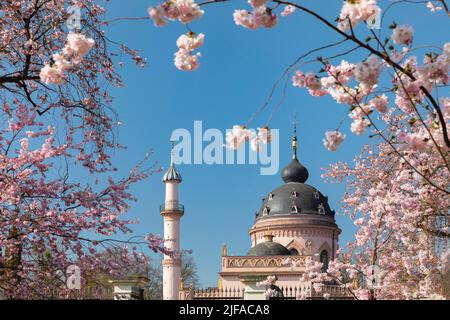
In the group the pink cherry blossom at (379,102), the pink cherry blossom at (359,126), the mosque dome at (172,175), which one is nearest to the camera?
the pink cherry blossom at (359,126)

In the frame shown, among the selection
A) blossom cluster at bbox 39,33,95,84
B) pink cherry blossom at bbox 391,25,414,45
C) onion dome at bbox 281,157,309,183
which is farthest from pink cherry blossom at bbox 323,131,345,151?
onion dome at bbox 281,157,309,183

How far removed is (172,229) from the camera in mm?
41781

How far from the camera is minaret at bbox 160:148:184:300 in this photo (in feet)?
134

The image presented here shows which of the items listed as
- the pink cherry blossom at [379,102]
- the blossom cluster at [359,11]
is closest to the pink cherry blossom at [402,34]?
the blossom cluster at [359,11]

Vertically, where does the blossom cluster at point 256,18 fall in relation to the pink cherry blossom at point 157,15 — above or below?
above

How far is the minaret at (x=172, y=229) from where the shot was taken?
40.8 meters

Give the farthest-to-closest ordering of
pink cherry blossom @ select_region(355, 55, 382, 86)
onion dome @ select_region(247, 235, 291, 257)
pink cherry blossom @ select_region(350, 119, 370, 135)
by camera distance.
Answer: onion dome @ select_region(247, 235, 291, 257) < pink cherry blossom @ select_region(350, 119, 370, 135) < pink cherry blossom @ select_region(355, 55, 382, 86)

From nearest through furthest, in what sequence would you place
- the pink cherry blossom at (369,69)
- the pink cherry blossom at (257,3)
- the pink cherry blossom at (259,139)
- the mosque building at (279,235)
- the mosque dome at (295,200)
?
the pink cherry blossom at (257,3) → the pink cherry blossom at (369,69) → the pink cherry blossom at (259,139) → the mosque building at (279,235) → the mosque dome at (295,200)

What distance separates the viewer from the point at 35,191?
8.19 meters

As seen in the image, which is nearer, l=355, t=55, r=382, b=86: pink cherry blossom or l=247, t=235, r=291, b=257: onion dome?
l=355, t=55, r=382, b=86: pink cherry blossom

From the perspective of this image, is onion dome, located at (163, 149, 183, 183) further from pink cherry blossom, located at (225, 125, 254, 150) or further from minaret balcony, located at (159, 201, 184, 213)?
pink cherry blossom, located at (225, 125, 254, 150)

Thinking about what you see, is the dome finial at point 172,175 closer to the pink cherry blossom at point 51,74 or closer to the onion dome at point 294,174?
the onion dome at point 294,174
